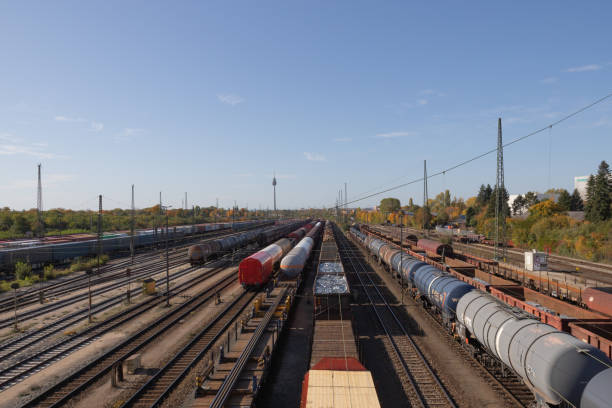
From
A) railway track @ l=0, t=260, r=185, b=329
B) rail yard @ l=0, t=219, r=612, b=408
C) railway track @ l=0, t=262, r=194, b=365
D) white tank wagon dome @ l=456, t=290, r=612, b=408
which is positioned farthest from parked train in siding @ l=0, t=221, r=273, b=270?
white tank wagon dome @ l=456, t=290, r=612, b=408

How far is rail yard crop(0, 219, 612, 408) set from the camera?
10812 mm

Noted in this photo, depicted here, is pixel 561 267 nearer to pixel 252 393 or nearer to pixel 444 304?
pixel 444 304

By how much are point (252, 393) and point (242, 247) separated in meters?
51.6

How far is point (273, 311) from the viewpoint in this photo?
2247 centimetres

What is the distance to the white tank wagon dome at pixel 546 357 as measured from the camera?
29.1 feet

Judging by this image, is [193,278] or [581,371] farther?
[193,278]

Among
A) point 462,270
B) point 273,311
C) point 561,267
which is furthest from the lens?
point 561,267

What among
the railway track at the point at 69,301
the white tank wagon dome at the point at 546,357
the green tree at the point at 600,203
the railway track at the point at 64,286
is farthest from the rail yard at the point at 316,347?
the green tree at the point at 600,203

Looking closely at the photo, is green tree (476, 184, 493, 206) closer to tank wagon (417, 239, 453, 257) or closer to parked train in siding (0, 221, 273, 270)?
tank wagon (417, 239, 453, 257)

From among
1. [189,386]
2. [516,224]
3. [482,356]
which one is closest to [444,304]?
[482,356]

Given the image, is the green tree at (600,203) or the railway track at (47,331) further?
the green tree at (600,203)

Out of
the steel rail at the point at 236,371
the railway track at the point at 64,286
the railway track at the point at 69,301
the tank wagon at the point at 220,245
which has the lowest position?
the railway track at the point at 69,301

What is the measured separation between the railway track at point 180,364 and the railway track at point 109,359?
2.23 m

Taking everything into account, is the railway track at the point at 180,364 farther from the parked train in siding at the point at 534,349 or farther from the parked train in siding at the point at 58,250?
the parked train in siding at the point at 58,250
